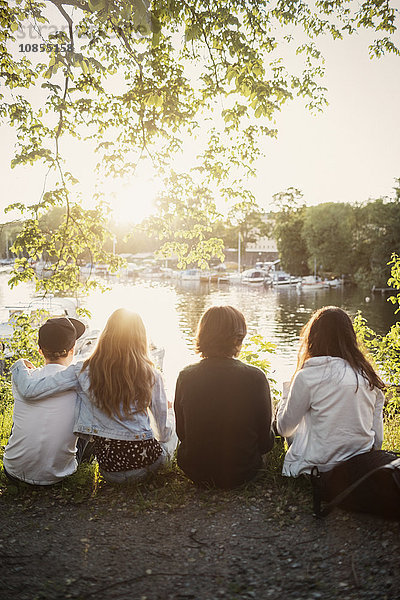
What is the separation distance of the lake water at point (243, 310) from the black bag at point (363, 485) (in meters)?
15.0

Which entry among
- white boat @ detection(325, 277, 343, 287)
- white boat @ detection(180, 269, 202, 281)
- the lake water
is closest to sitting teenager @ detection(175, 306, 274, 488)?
the lake water

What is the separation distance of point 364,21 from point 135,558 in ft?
21.9

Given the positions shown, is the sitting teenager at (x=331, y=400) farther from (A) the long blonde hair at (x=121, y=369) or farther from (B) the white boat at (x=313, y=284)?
(B) the white boat at (x=313, y=284)

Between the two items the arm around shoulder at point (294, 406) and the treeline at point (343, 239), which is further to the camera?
the treeline at point (343, 239)

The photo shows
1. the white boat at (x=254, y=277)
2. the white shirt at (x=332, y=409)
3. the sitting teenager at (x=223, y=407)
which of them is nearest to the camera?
the white shirt at (x=332, y=409)

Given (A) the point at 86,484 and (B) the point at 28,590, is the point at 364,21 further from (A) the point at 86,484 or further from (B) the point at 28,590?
(B) the point at 28,590

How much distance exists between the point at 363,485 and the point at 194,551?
3.47ft

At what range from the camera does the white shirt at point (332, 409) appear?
3.47 meters

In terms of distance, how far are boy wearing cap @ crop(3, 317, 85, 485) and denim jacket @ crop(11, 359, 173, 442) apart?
72 mm

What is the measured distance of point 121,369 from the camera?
365 cm

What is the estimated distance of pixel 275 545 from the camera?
2936mm

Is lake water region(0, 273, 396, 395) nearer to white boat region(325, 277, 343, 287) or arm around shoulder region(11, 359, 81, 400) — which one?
white boat region(325, 277, 343, 287)

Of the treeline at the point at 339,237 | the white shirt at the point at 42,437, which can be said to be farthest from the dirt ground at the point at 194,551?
the treeline at the point at 339,237

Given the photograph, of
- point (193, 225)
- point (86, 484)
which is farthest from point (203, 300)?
point (86, 484)
